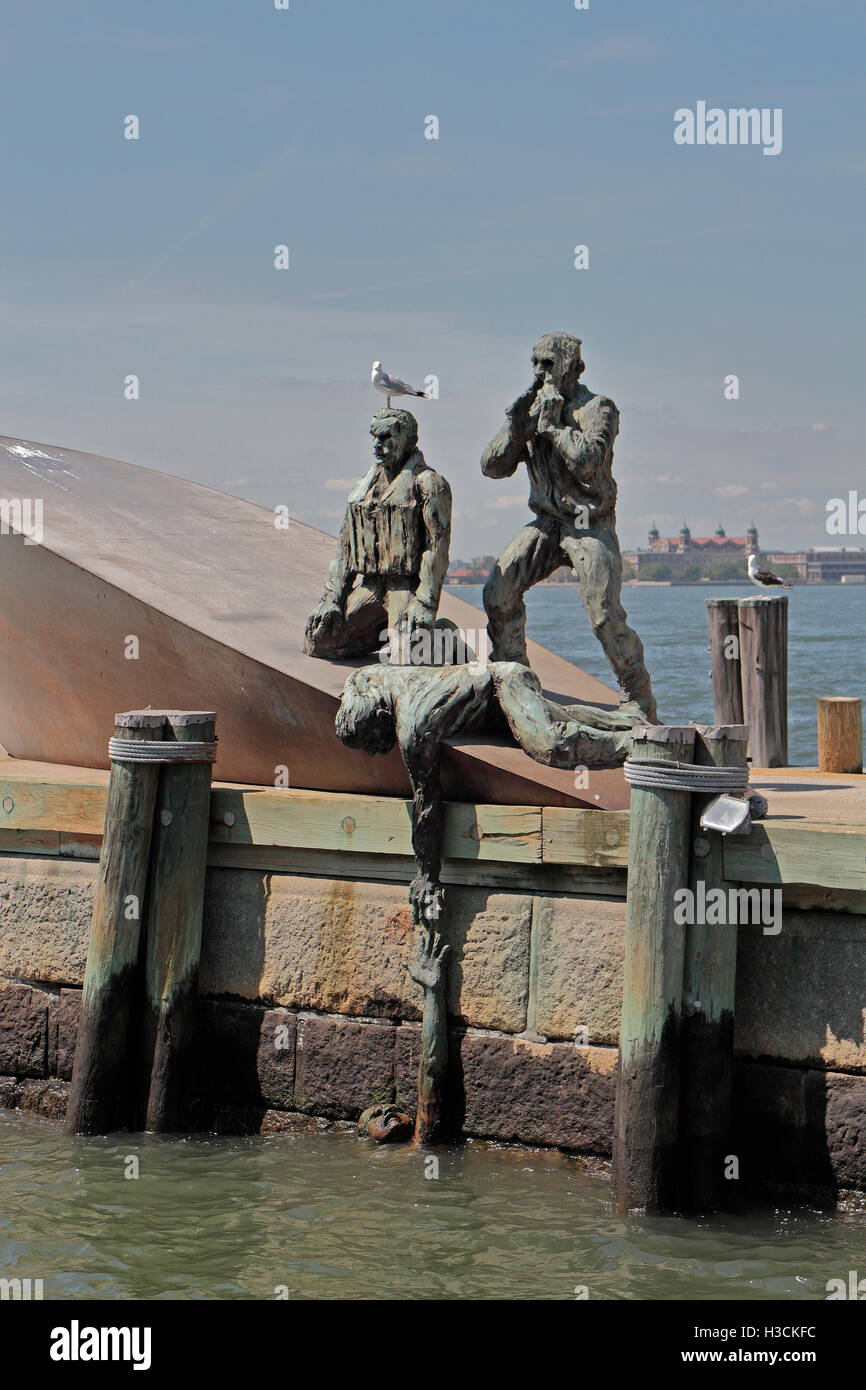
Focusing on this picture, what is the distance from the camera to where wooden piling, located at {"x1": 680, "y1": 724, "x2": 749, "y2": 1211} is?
249 inches

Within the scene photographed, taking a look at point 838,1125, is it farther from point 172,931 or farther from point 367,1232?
point 172,931

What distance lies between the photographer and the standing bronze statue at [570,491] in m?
7.90

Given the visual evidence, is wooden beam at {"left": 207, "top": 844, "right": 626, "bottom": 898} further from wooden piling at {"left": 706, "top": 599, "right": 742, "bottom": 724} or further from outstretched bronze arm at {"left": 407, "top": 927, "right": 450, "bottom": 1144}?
wooden piling at {"left": 706, "top": 599, "right": 742, "bottom": 724}

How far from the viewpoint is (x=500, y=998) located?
22.7 ft

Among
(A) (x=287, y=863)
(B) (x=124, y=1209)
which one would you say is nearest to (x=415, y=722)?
(A) (x=287, y=863)

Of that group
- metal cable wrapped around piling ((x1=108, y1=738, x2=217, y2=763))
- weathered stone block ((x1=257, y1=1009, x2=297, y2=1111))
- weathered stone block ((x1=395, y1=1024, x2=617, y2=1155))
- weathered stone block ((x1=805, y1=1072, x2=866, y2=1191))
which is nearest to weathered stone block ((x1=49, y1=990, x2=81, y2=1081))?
weathered stone block ((x1=257, y1=1009, x2=297, y2=1111))

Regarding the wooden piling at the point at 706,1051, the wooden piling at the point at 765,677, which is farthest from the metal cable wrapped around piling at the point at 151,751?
the wooden piling at the point at 765,677

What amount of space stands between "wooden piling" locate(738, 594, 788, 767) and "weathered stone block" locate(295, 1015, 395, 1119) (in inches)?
179

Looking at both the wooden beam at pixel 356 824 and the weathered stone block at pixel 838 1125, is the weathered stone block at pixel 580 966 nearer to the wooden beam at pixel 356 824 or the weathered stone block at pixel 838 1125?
the wooden beam at pixel 356 824

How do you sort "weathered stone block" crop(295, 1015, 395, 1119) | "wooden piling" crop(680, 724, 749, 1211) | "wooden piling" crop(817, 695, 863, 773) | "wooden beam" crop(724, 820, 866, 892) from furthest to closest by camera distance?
"wooden piling" crop(817, 695, 863, 773)
"weathered stone block" crop(295, 1015, 395, 1119)
"wooden piling" crop(680, 724, 749, 1211)
"wooden beam" crop(724, 820, 866, 892)

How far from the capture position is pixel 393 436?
313 inches
